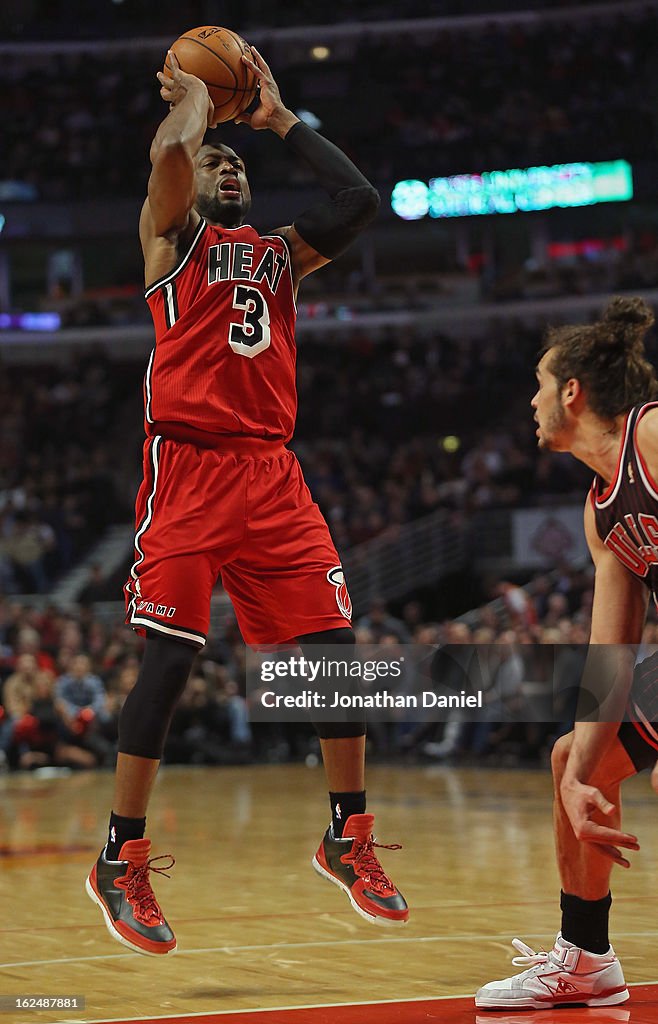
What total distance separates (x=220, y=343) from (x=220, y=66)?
0.95 m

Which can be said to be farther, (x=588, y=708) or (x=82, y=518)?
(x=82, y=518)

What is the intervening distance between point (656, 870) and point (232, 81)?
172 inches

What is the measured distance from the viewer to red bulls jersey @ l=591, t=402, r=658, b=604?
3621mm

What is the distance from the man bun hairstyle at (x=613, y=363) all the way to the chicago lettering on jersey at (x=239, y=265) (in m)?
1.10

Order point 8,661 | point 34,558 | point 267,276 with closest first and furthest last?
1. point 267,276
2. point 8,661
3. point 34,558

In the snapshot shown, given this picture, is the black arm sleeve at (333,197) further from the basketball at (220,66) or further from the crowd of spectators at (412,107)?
the crowd of spectators at (412,107)

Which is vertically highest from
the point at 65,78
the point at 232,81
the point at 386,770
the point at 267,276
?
the point at 65,78

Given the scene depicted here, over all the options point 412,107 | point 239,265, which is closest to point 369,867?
point 239,265

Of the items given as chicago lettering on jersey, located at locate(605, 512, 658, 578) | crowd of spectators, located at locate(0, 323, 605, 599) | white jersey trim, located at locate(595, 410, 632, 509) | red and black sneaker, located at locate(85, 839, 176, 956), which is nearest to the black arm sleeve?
white jersey trim, located at locate(595, 410, 632, 509)

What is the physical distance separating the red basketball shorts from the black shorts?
97cm

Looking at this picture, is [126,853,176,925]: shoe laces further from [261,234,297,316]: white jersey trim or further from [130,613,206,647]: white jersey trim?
[261,234,297,316]: white jersey trim

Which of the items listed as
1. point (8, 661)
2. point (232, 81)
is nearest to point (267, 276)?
point (232, 81)

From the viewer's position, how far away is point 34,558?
19.7m

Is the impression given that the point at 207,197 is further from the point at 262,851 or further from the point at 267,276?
the point at 262,851
